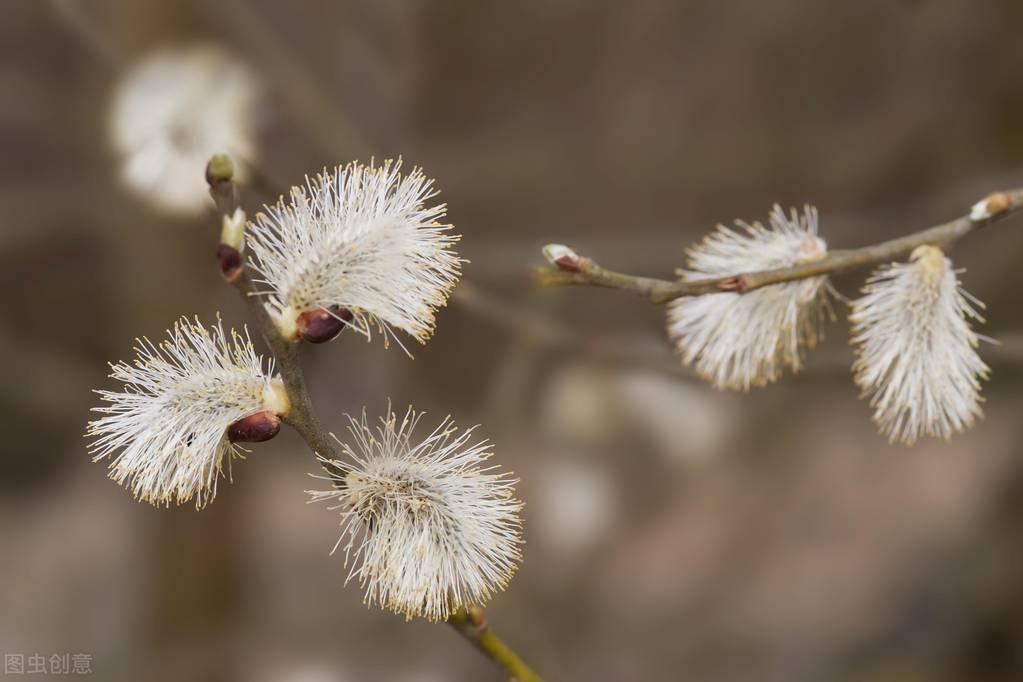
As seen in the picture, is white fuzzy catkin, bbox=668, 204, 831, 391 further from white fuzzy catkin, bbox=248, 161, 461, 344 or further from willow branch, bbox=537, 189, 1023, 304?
white fuzzy catkin, bbox=248, 161, 461, 344

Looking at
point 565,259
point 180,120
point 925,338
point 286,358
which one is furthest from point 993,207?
point 180,120

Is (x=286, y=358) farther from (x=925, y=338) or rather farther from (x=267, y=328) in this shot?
(x=925, y=338)

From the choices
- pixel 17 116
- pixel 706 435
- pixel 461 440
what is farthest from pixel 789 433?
pixel 17 116

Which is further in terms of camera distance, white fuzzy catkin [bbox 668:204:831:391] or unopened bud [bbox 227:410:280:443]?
white fuzzy catkin [bbox 668:204:831:391]

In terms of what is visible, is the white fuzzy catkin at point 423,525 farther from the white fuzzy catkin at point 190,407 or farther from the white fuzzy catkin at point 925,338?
the white fuzzy catkin at point 925,338

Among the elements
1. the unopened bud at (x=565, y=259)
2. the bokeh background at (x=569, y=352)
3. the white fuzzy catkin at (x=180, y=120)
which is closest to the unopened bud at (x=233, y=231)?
the unopened bud at (x=565, y=259)

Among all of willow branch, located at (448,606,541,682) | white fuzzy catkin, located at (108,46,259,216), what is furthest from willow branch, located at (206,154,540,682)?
white fuzzy catkin, located at (108,46,259,216)
